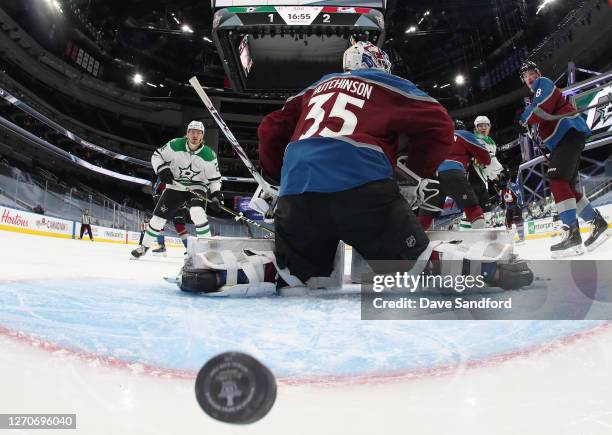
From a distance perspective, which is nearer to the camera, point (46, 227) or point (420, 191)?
point (420, 191)

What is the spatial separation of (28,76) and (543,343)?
21.2 m

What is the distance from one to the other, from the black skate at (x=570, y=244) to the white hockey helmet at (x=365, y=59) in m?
1.97

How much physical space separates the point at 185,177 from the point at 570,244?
12.2ft

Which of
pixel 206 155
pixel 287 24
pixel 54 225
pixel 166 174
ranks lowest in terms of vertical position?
pixel 54 225

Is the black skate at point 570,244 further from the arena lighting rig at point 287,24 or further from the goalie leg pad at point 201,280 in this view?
the arena lighting rig at point 287,24

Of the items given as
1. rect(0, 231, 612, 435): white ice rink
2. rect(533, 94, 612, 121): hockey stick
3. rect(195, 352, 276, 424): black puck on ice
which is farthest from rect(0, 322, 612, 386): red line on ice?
rect(533, 94, 612, 121): hockey stick

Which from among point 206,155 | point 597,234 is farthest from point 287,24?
point 597,234

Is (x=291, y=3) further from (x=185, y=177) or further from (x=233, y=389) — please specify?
(x=233, y=389)

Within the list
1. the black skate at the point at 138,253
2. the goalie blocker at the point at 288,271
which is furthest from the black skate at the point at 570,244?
the black skate at the point at 138,253

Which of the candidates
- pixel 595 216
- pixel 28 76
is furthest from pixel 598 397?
pixel 28 76

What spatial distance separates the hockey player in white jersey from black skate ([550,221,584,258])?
10.3 ft

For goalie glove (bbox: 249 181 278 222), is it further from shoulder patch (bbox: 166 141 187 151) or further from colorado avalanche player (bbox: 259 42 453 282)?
shoulder patch (bbox: 166 141 187 151)

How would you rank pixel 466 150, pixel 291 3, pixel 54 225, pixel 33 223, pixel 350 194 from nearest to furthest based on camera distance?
1. pixel 350 194
2. pixel 466 150
3. pixel 291 3
4. pixel 33 223
5. pixel 54 225

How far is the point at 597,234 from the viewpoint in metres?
3.05
